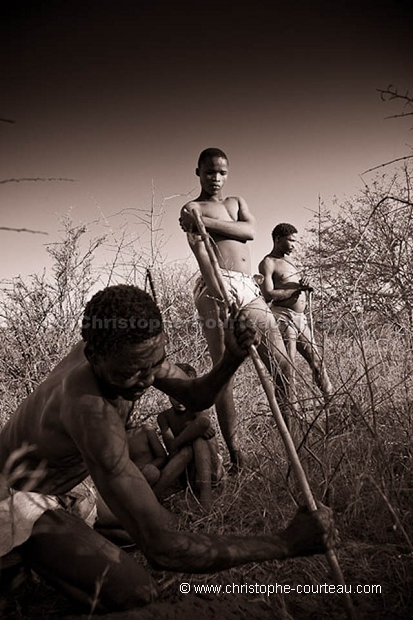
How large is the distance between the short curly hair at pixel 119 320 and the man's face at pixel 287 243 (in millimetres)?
3347

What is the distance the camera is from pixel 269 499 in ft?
7.96

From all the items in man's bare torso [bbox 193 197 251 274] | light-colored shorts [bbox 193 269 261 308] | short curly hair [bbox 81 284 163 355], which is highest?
man's bare torso [bbox 193 197 251 274]

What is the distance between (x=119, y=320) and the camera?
5.09 feet

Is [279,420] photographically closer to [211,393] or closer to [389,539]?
[211,393]

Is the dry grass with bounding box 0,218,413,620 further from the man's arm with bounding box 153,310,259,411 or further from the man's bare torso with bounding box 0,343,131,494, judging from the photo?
the man's bare torso with bounding box 0,343,131,494

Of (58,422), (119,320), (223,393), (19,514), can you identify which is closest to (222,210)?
(223,393)

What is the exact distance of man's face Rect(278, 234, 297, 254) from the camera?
15.7 ft

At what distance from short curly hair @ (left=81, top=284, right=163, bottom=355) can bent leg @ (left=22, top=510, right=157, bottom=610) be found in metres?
0.71

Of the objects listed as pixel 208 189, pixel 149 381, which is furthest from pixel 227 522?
pixel 208 189

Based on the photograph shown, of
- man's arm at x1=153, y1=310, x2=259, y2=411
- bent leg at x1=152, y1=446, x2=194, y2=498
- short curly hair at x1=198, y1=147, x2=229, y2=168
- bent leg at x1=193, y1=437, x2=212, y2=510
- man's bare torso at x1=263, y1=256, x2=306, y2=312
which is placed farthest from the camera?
man's bare torso at x1=263, y1=256, x2=306, y2=312

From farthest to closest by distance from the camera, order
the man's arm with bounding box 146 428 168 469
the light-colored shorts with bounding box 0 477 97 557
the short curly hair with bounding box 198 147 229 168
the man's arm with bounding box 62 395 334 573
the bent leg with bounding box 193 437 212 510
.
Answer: the short curly hair with bounding box 198 147 229 168
the man's arm with bounding box 146 428 168 469
the bent leg with bounding box 193 437 212 510
the light-colored shorts with bounding box 0 477 97 557
the man's arm with bounding box 62 395 334 573

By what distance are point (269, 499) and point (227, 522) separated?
246 millimetres

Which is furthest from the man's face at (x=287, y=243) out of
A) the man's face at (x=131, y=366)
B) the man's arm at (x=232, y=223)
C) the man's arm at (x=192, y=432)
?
the man's face at (x=131, y=366)

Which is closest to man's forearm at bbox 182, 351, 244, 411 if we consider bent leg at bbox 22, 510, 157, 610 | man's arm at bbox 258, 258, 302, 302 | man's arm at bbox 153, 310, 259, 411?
man's arm at bbox 153, 310, 259, 411
